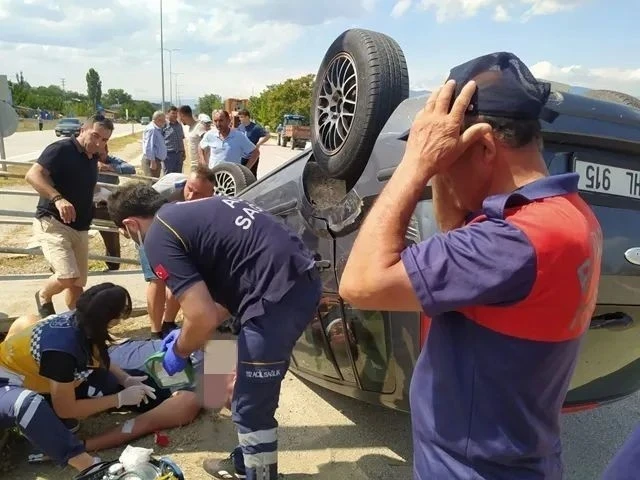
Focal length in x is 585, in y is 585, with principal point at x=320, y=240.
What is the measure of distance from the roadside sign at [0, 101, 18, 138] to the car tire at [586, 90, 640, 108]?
7.98 metres

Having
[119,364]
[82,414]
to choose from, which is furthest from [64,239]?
[82,414]

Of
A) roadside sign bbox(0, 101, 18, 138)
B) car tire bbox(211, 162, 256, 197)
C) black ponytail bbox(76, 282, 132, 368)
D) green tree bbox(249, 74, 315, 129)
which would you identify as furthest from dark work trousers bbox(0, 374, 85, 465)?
green tree bbox(249, 74, 315, 129)

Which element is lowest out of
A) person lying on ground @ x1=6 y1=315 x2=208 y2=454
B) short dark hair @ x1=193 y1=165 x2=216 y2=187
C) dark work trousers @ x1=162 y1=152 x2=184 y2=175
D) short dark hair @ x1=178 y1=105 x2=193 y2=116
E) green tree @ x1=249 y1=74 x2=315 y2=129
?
person lying on ground @ x1=6 y1=315 x2=208 y2=454

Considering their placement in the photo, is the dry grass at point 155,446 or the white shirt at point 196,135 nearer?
the dry grass at point 155,446

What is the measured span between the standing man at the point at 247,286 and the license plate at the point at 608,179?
44.8 inches

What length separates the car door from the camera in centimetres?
205

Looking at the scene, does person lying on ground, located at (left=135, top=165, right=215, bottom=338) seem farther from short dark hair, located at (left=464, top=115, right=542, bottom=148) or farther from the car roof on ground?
short dark hair, located at (left=464, top=115, right=542, bottom=148)

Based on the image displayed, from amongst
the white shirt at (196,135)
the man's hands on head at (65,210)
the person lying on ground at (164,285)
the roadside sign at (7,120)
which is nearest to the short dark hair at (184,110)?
the white shirt at (196,135)

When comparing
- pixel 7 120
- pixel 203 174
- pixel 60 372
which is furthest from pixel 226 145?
pixel 60 372

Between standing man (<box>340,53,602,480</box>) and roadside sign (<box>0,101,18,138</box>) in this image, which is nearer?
standing man (<box>340,53,602,480</box>)

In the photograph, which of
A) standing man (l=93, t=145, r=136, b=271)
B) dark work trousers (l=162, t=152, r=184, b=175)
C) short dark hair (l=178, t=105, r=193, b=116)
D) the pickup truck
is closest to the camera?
standing man (l=93, t=145, r=136, b=271)

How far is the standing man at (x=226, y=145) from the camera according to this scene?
785 cm

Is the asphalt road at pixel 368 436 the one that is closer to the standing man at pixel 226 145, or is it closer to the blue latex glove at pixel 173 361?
the blue latex glove at pixel 173 361

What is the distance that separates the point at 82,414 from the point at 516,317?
102 inches
